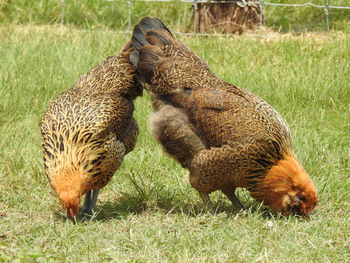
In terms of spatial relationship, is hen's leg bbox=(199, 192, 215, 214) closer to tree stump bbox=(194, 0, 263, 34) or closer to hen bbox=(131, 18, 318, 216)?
hen bbox=(131, 18, 318, 216)

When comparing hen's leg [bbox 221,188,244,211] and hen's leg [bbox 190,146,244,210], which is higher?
hen's leg [bbox 190,146,244,210]

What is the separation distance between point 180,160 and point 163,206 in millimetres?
424

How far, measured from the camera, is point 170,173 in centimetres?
680

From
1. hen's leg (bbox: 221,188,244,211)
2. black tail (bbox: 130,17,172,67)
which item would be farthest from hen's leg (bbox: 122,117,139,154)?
hen's leg (bbox: 221,188,244,211)

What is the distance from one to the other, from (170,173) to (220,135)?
1139 millimetres

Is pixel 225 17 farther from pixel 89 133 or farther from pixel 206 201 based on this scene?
pixel 89 133

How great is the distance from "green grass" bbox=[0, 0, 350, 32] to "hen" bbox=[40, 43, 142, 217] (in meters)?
4.83

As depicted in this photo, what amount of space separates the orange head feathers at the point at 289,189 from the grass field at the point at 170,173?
0.11 meters

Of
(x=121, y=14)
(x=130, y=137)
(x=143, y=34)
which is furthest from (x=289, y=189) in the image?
(x=121, y=14)

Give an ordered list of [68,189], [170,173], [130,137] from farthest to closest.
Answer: [170,173], [130,137], [68,189]

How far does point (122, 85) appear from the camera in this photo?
20.8ft

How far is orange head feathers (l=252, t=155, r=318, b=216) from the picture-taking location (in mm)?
5641

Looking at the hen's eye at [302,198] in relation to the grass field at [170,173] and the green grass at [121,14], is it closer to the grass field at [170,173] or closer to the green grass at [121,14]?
the grass field at [170,173]

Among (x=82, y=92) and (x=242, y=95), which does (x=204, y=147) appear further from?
(x=82, y=92)
